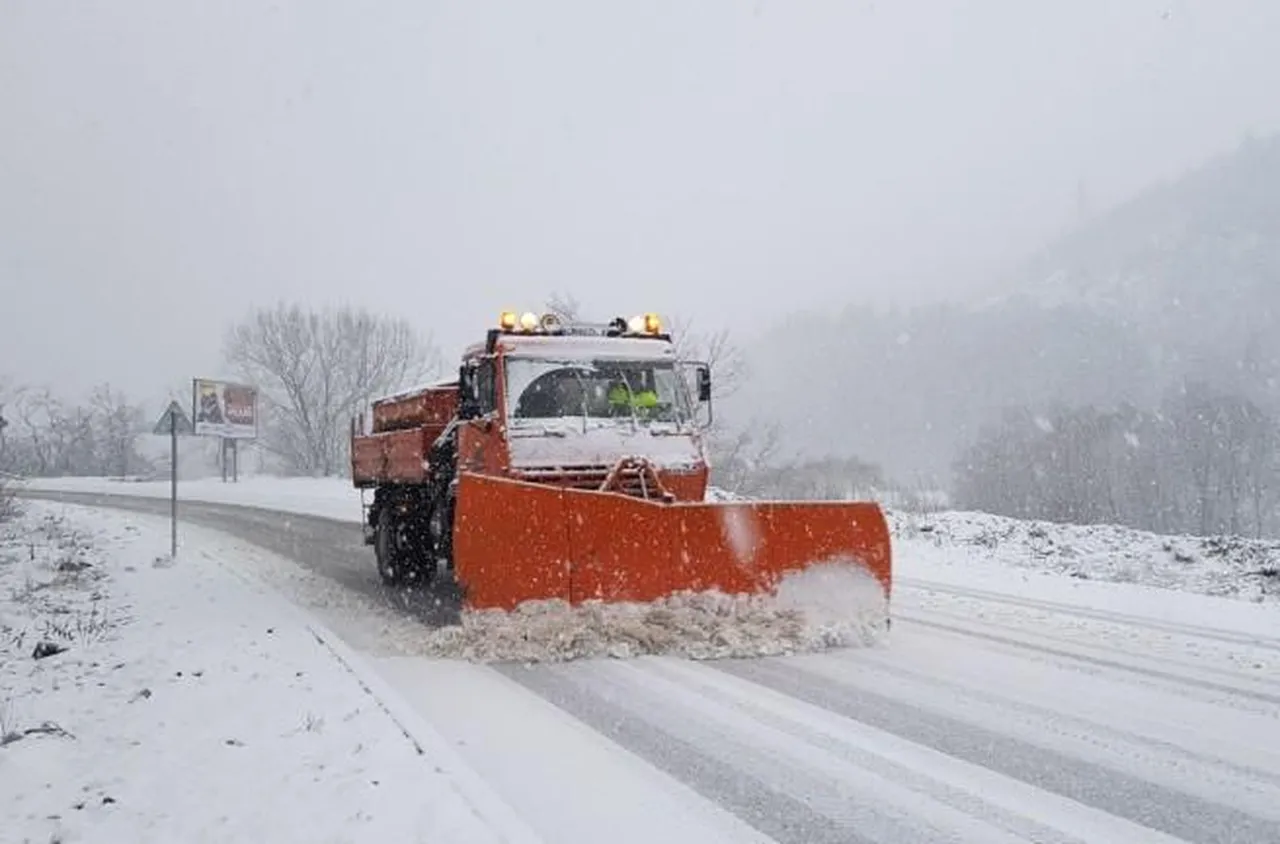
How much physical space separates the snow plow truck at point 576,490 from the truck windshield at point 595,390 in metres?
0.01

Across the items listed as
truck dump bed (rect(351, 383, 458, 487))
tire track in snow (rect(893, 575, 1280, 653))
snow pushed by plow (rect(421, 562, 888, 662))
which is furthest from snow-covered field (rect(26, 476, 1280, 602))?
truck dump bed (rect(351, 383, 458, 487))

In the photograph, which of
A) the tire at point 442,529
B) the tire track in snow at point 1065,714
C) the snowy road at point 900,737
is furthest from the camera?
the tire at point 442,529

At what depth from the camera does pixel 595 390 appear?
880 cm

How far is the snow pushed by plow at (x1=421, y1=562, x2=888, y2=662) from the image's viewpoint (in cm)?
650

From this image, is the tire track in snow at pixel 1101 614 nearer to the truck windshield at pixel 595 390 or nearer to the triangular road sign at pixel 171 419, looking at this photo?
the truck windshield at pixel 595 390

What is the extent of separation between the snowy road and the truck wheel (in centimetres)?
332

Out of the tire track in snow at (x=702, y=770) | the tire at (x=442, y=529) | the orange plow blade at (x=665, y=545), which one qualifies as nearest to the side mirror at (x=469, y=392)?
the tire at (x=442, y=529)

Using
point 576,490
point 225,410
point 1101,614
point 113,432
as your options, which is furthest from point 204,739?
point 113,432

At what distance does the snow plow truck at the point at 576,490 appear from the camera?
21.6ft

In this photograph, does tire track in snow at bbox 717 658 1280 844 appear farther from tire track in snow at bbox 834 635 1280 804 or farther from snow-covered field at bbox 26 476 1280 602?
snow-covered field at bbox 26 476 1280 602

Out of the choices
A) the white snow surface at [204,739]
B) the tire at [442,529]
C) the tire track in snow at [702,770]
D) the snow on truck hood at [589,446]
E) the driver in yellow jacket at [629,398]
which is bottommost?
the tire track in snow at [702,770]

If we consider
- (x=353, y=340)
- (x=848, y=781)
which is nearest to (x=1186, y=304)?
(x=353, y=340)

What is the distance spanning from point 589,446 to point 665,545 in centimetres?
206

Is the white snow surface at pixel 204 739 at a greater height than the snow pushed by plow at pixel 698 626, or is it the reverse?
the snow pushed by plow at pixel 698 626
